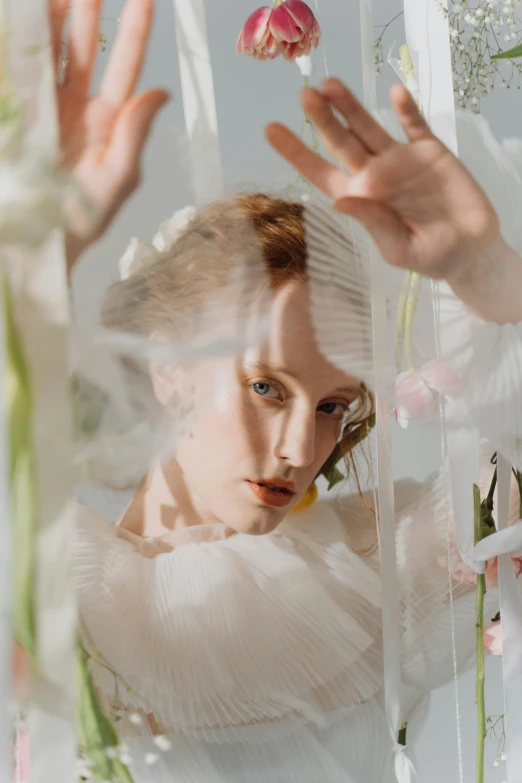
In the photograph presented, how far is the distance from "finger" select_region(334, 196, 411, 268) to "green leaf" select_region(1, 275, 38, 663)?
9.5 inches

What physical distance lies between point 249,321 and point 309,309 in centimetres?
5

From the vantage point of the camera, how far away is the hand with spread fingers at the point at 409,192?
612 mm

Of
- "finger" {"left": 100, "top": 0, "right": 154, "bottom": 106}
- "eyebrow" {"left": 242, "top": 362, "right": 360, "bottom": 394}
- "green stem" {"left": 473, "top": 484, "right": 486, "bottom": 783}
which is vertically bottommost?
"green stem" {"left": 473, "top": 484, "right": 486, "bottom": 783}

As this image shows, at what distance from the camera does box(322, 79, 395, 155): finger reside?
23.8 inches

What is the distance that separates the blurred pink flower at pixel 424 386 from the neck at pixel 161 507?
172 millimetres

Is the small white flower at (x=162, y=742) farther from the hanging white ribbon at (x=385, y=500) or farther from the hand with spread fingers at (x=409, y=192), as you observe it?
the hand with spread fingers at (x=409, y=192)

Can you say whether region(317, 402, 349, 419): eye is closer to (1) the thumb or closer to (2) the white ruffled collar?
(2) the white ruffled collar

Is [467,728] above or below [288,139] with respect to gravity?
below

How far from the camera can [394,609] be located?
0.69 meters

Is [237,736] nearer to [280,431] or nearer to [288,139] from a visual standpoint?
[280,431]

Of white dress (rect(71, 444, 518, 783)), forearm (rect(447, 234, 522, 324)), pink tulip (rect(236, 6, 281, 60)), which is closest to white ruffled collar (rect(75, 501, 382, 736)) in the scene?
white dress (rect(71, 444, 518, 783))

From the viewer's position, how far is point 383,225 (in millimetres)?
632

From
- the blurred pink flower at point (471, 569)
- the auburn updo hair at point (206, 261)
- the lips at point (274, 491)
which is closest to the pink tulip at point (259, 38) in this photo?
the auburn updo hair at point (206, 261)

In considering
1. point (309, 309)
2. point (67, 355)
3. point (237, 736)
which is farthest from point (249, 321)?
point (237, 736)
